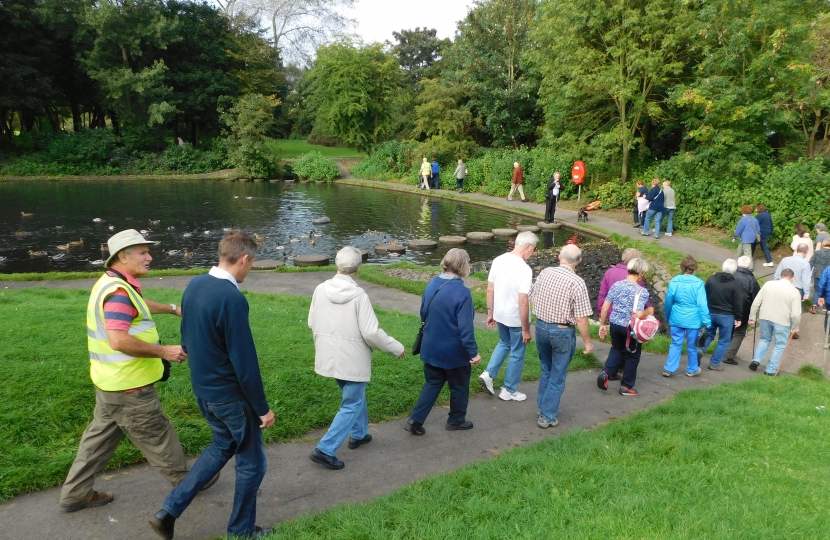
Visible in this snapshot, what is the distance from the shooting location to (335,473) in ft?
14.3

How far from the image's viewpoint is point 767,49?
681 inches

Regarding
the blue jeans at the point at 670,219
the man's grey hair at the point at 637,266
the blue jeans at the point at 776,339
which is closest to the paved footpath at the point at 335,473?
the man's grey hair at the point at 637,266

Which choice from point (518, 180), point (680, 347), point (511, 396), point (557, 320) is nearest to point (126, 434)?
point (557, 320)

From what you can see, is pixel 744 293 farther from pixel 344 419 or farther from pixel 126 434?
pixel 126 434

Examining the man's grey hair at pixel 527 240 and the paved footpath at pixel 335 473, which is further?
the man's grey hair at pixel 527 240

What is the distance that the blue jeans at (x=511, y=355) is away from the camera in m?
5.89

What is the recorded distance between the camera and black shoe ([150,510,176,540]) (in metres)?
3.34

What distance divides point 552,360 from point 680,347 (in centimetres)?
294

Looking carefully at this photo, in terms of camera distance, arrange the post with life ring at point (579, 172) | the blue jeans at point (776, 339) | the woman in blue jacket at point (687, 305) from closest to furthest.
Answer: the woman in blue jacket at point (687, 305) → the blue jeans at point (776, 339) → the post with life ring at point (579, 172)

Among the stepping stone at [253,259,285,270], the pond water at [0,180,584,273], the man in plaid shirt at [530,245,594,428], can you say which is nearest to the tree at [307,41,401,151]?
the pond water at [0,180,584,273]

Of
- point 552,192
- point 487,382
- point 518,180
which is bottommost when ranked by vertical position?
point 487,382

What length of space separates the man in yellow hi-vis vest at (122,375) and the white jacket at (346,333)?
1096mm

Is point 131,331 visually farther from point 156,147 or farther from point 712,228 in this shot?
point 156,147

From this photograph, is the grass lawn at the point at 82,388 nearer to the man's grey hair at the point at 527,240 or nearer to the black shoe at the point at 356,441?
the black shoe at the point at 356,441
